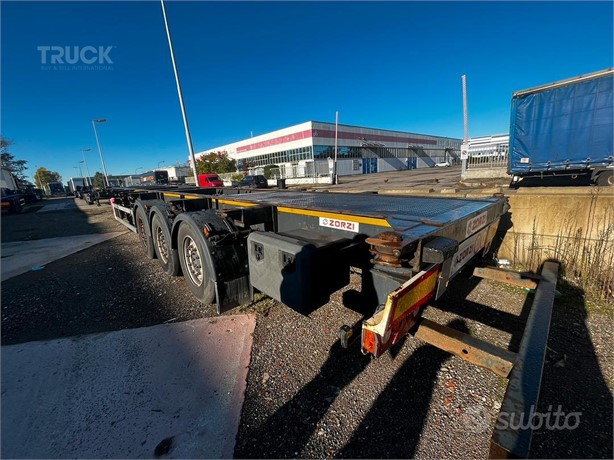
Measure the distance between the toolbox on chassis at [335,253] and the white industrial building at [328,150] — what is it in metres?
30.8

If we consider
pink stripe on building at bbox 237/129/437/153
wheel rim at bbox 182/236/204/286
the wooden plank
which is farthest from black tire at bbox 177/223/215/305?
pink stripe on building at bbox 237/129/437/153

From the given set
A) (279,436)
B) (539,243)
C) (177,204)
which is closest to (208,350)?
(279,436)

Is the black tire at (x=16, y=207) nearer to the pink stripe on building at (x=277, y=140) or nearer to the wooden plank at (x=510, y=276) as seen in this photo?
the wooden plank at (x=510, y=276)

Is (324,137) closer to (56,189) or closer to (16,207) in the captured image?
(16,207)

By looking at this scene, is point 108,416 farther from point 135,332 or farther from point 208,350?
point 135,332

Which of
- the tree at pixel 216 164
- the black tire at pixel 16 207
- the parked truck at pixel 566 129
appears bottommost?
the black tire at pixel 16 207

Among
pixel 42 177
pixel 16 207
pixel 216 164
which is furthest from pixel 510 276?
pixel 42 177

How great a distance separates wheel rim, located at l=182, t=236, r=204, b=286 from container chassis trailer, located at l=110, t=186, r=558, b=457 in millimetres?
16

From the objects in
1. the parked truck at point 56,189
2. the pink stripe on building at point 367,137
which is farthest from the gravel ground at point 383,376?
the parked truck at point 56,189

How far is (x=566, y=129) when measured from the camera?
27.6 feet

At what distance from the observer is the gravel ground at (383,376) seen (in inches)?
66.6

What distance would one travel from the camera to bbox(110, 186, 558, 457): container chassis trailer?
149 cm

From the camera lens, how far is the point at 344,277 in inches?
86.4

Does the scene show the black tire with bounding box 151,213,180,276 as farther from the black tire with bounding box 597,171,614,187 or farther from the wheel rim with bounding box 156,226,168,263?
the black tire with bounding box 597,171,614,187
